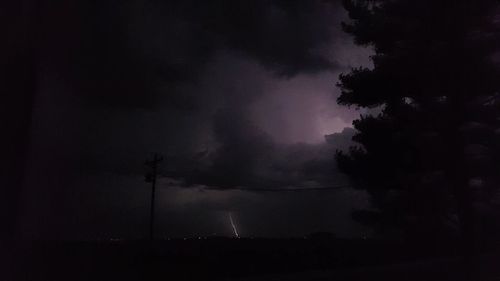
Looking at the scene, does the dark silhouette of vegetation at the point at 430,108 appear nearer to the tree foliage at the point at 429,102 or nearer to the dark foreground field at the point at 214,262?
the tree foliage at the point at 429,102

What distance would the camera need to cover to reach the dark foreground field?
36.2ft

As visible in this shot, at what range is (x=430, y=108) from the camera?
19.8 meters

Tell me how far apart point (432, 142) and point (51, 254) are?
12.4 m

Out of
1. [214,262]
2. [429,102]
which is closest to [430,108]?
[429,102]

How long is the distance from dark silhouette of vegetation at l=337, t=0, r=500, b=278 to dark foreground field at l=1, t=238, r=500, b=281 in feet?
8.98

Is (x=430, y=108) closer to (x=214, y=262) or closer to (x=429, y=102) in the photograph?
(x=429, y=102)

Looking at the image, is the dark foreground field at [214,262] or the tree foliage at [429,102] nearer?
the dark foreground field at [214,262]

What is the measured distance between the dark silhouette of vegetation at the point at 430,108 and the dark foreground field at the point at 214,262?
274 cm

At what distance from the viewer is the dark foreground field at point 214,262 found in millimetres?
11047

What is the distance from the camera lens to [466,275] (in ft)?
60.4

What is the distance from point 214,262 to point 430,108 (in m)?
10.0

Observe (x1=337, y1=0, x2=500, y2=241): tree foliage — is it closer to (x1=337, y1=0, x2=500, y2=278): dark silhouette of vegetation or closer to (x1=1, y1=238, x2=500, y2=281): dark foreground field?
(x1=337, y1=0, x2=500, y2=278): dark silhouette of vegetation

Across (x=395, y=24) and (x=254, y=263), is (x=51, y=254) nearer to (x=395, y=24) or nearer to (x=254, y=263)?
(x=254, y=263)

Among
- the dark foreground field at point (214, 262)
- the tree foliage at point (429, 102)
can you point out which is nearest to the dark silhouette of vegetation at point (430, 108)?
the tree foliage at point (429, 102)
